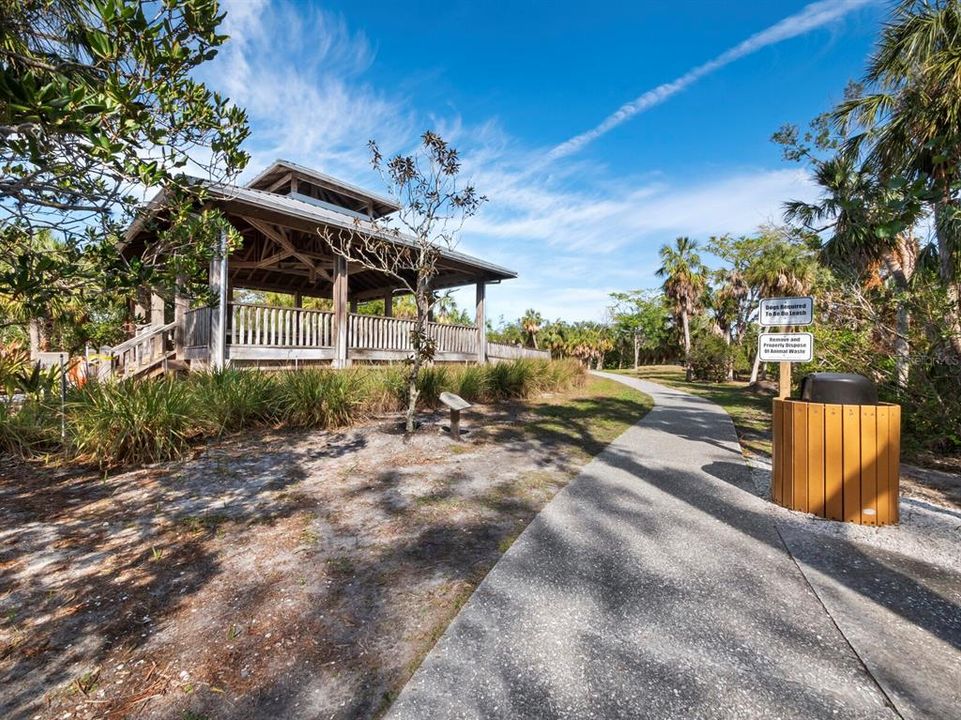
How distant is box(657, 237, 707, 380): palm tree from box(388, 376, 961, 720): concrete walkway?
103ft

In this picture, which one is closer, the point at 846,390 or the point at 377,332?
the point at 846,390

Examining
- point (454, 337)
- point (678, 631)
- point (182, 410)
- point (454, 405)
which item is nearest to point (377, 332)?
→ point (454, 337)

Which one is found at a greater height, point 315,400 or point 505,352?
point 505,352

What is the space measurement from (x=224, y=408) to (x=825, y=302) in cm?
954

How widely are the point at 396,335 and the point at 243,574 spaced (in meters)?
9.58

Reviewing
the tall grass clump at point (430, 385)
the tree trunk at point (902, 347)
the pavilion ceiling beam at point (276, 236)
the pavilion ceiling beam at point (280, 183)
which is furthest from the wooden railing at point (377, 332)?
the tree trunk at point (902, 347)

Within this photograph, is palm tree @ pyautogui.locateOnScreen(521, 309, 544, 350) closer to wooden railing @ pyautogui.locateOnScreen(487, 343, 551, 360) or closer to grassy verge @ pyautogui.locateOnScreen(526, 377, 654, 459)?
wooden railing @ pyautogui.locateOnScreen(487, 343, 551, 360)

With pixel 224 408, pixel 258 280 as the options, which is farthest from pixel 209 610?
pixel 258 280

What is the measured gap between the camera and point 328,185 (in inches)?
502

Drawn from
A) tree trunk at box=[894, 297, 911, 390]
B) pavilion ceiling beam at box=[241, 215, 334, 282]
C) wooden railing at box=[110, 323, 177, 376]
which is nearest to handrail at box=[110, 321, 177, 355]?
wooden railing at box=[110, 323, 177, 376]

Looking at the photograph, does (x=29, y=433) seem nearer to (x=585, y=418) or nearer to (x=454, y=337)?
(x=585, y=418)

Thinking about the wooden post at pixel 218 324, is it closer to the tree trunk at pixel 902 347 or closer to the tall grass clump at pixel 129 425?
the tall grass clump at pixel 129 425

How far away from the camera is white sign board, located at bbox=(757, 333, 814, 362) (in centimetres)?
457

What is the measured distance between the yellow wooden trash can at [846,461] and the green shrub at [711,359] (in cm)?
2438
